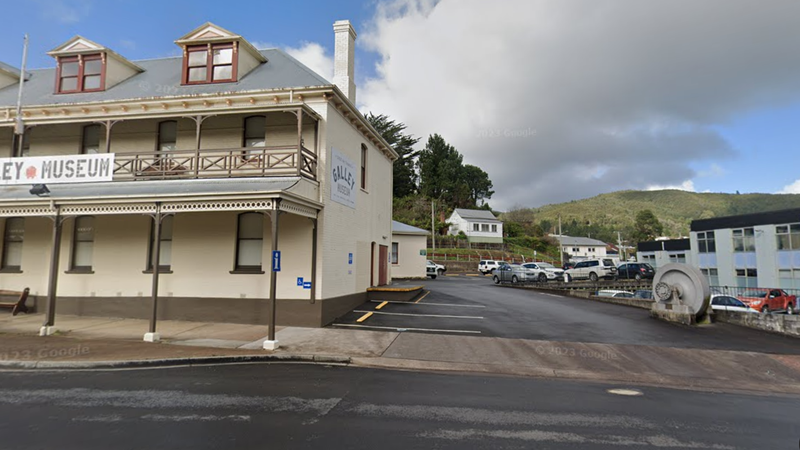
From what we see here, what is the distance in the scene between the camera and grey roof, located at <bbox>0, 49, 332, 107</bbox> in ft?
A: 47.4

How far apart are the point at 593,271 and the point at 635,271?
4.61 meters

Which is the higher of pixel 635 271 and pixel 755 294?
pixel 635 271

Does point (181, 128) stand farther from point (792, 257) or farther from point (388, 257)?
point (792, 257)

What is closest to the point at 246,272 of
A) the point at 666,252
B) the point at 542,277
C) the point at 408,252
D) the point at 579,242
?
the point at 408,252

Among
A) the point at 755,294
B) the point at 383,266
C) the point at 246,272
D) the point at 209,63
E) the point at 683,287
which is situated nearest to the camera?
the point at 246,272

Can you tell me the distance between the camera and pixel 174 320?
13.1 meters

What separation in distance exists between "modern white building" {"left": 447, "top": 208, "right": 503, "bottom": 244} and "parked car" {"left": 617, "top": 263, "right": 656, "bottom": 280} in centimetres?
3098

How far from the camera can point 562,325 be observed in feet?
44.5

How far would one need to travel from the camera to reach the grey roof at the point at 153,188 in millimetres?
11203

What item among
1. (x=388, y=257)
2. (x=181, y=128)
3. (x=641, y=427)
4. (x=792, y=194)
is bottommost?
(x=641, y=427)

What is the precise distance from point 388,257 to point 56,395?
15.1 metres

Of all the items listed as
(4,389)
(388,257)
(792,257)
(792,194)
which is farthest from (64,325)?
(792,194)

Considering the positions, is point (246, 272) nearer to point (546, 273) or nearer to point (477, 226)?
point (546, 273)

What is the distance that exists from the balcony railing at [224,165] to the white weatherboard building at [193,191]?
0.07 m
